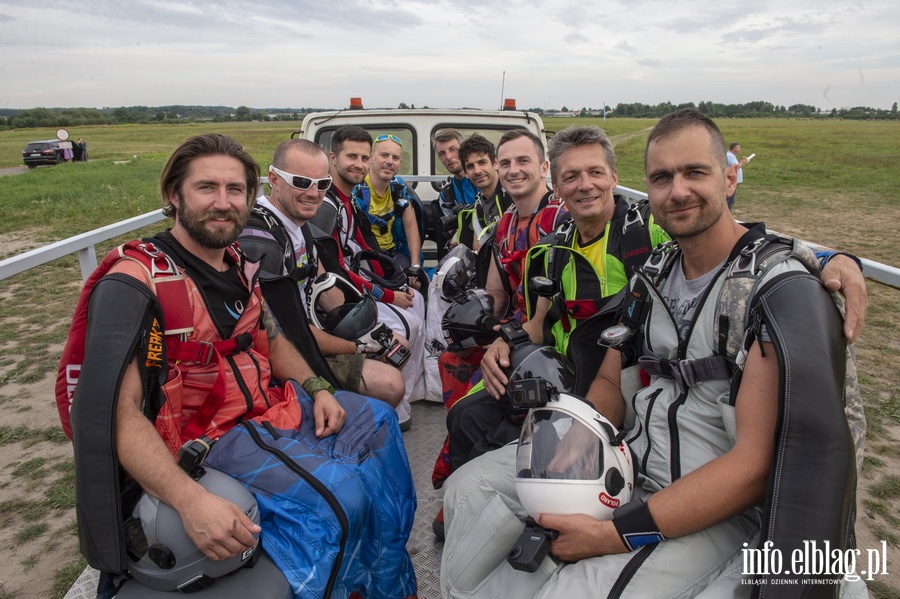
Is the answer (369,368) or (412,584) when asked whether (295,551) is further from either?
(369,368)

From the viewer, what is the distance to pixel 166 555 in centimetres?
179

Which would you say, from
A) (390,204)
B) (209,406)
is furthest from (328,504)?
(390,204)

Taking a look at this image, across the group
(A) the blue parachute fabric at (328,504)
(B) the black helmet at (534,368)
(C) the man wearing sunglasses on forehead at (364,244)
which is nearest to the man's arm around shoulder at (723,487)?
(A) the blue parachute fabric at (328,504)

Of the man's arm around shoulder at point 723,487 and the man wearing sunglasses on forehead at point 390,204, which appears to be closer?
the man's arm around shoulder at point 723,487

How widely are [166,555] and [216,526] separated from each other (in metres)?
Result: 0.17

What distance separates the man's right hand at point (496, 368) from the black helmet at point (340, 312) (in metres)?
0.98

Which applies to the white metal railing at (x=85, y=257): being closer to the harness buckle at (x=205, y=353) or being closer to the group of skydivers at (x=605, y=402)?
the group of skydivers at (x=605, y=402)

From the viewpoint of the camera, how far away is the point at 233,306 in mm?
2420

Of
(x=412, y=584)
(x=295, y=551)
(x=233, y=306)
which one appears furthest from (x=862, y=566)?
(x=233, y=306)

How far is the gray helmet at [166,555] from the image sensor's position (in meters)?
1.80

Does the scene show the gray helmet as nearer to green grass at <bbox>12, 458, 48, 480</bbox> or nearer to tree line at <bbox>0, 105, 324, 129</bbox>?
green grass at <bbox>12, 458, 48, 480</bbox>

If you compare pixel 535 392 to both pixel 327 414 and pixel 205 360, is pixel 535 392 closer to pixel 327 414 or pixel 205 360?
pixel 327 414

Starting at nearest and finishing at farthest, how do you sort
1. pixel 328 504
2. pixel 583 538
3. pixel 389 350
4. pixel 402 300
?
pixel 583 538
pixel 328 504
pixel 389 350
pixel 402 300

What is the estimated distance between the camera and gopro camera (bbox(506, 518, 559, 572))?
180 centimetres
